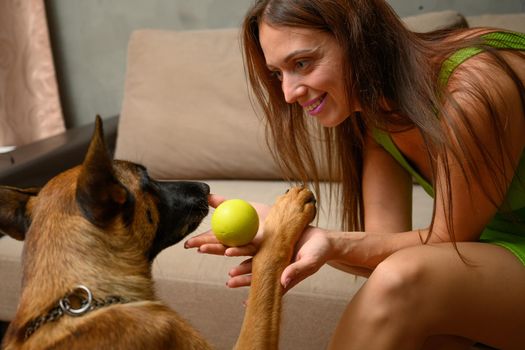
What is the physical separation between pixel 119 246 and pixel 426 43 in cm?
78

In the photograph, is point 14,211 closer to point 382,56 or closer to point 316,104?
point 316,104

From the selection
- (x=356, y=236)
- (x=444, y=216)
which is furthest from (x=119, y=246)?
(x=444, y=216)

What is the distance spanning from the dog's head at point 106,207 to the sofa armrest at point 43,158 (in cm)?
96

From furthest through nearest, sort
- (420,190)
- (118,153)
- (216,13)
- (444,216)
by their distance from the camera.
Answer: (216,13), (118,153), (420,190), (444,216)

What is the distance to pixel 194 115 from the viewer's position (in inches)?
89.2

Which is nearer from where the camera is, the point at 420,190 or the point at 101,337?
the point at 101,337

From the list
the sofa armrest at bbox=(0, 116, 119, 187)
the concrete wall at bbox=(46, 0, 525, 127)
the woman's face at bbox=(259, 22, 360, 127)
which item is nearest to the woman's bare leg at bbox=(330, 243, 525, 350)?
the woman's face at bbox=(259, 22, 360, 127)

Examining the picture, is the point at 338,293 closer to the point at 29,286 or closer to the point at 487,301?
the point at 487,301

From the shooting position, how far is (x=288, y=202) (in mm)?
1274

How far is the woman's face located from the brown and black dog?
0.86 ft

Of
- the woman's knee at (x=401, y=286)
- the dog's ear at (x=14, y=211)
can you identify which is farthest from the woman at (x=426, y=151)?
the dog's ear at (x=14, y=211)

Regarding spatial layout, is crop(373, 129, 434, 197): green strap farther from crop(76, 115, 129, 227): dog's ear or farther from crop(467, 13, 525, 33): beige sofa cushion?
crop(467, 13, 525, 33): beige sofa cushion

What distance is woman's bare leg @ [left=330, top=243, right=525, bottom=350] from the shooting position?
1104 mm

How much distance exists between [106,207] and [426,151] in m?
0.67
